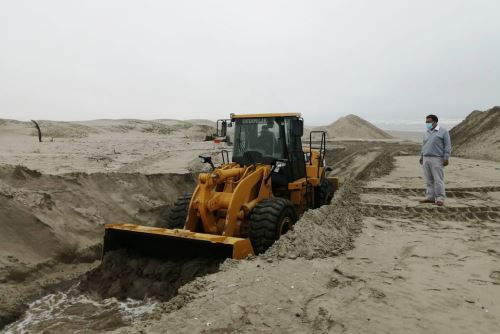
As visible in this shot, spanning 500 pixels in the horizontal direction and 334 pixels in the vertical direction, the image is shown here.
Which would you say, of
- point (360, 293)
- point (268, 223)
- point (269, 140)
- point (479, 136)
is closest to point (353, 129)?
point (479, 136)

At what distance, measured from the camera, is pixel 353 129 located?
42.0 metres

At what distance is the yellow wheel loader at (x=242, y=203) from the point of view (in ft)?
20.2

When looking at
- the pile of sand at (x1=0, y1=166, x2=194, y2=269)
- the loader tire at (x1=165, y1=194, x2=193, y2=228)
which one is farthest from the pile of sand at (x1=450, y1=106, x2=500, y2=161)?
the loader tire at (x1=165, y1=194, x2=193, y2=228)

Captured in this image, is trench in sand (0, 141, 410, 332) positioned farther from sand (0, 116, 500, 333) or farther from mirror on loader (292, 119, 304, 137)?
mirror on loader (292, 119, 304, 137)

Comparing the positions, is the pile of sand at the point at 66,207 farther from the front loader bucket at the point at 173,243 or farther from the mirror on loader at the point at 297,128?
the mirror on loader at the point at 297,128

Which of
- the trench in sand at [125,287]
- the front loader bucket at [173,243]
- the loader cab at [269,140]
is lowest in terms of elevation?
the trench in sand at [125,287]

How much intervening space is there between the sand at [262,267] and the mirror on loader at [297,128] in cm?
130

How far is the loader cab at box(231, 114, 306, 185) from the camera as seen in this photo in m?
7.68

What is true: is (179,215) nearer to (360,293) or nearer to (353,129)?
(360,293)

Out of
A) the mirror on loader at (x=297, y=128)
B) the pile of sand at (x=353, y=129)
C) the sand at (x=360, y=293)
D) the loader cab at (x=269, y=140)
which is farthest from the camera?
the pile of sand at (x=353, y=129)

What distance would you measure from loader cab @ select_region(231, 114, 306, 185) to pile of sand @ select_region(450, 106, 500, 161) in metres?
13.0

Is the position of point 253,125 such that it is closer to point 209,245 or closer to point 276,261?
point 209,245

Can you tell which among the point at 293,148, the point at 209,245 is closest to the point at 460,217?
the point at 293,148

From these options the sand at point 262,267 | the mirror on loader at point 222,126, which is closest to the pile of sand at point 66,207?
the sand at point 262,267
